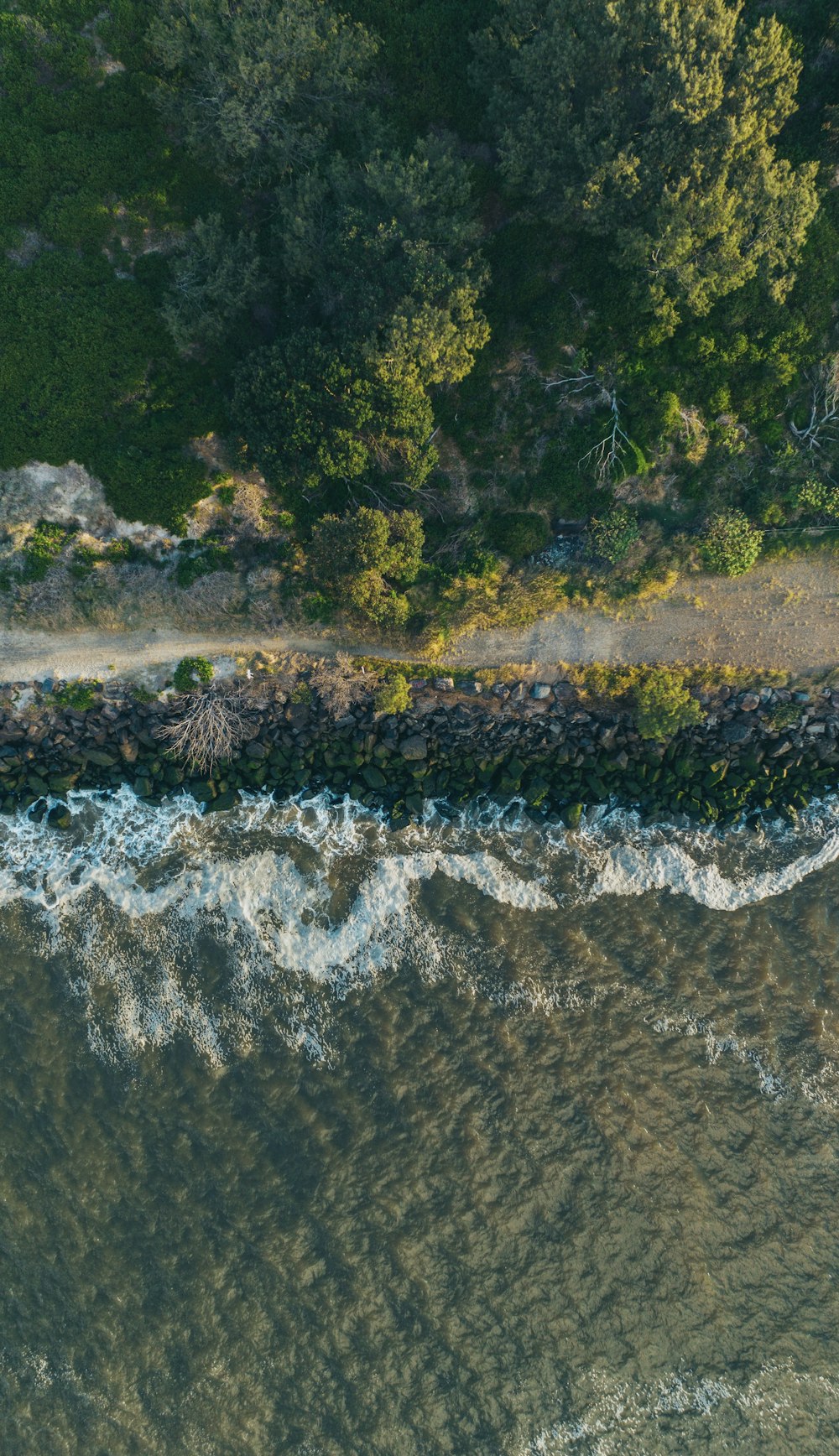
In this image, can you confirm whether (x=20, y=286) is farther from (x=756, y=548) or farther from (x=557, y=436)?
(x=756, y=548)

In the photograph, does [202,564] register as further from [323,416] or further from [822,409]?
[822,409]

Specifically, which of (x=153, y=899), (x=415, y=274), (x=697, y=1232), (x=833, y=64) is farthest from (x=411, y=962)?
(x=833, y=64)

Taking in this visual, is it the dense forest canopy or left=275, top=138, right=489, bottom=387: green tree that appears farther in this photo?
left=275, top=138, right=489, bottom=387: green tree

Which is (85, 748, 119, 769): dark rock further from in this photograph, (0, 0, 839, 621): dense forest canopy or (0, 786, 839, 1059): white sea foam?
(0, 0, 839, 621): dense forest canopy

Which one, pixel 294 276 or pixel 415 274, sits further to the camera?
pixel 294 276

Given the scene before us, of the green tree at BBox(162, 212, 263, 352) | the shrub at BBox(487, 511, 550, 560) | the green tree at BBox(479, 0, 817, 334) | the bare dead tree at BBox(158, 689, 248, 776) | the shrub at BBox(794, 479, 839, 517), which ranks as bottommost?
the bare dead tree at BBox(158, 689, 248, 776)

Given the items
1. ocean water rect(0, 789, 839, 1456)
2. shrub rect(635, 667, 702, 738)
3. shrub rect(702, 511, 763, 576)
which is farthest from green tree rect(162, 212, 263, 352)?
shrub rect(635, 667, 702, 738)
